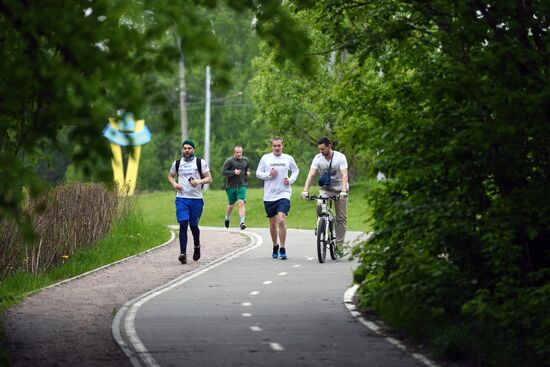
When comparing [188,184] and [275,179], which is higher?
[275,179]

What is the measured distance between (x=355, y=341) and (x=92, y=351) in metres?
2.20

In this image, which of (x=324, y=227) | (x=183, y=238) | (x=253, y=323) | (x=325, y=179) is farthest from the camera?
(x=183, y=238)

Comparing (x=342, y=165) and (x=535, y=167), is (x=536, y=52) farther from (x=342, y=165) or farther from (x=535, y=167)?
(x=342, y=165)

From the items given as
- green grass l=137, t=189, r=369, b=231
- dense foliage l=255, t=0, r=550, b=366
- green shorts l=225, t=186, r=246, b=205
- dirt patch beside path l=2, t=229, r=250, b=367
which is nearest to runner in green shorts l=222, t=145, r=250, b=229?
green shorts l=225, t=186, r=246, b=205

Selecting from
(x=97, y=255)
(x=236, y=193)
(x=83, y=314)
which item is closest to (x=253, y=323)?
(x=83, y=314)

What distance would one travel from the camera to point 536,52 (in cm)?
1061

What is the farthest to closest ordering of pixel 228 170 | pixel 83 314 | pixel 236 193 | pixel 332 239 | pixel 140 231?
pixel 236 193, pixel 228 170, pixel 140 231, pixel 332 239, pixel 83 314

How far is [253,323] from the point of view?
12.4m

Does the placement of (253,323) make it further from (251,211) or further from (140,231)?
(251,211)

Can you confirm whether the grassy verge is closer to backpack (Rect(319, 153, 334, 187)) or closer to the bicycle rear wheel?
the bicycle rear wheel

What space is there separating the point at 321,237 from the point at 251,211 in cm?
2294

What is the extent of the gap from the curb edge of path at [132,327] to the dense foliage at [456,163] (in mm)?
2121

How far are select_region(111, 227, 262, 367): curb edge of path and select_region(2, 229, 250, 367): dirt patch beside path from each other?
0.28ft

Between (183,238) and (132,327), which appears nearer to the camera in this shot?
(132,327)
